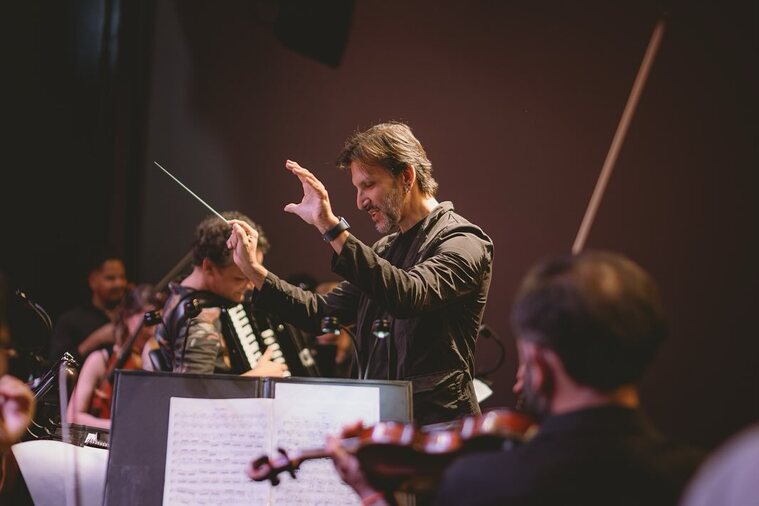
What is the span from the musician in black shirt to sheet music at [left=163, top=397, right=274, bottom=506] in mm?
473

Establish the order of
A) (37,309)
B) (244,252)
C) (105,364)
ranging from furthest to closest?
(105,364), (37,309), (244,252)

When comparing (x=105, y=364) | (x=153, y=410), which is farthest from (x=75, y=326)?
(x=153, y=410)

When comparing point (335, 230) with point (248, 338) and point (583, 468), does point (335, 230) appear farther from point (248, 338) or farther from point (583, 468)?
point (248, 338)

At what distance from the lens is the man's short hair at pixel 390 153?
298 centimetres

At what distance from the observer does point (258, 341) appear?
407 centimetres

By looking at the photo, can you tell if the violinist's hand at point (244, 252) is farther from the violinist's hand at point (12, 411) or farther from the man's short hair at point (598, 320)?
the man's short hair at point (598, 320)

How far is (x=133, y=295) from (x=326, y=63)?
6.17 ft

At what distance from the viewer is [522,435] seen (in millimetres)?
1553

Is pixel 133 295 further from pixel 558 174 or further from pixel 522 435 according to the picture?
pixel 522 435

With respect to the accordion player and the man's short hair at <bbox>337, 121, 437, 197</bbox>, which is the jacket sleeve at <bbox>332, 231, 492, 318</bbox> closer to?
the man's short hair at <bbox>337, 121, 437, 197</bbox>

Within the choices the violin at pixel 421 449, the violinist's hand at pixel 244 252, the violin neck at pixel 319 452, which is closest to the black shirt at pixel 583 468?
the violin at pixel 421 449

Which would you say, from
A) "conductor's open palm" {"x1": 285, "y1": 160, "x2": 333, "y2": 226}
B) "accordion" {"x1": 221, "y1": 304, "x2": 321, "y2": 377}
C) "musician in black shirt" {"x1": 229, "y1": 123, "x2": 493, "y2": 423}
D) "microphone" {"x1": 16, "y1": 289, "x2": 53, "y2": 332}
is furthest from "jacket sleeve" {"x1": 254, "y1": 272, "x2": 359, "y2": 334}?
"accordion" {"x1": 221, "y1": 304, "x2": 321, "y2": 377}

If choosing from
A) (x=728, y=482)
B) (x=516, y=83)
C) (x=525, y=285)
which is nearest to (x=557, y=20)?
(x=516, y=83)

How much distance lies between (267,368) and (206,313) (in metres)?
0.42
